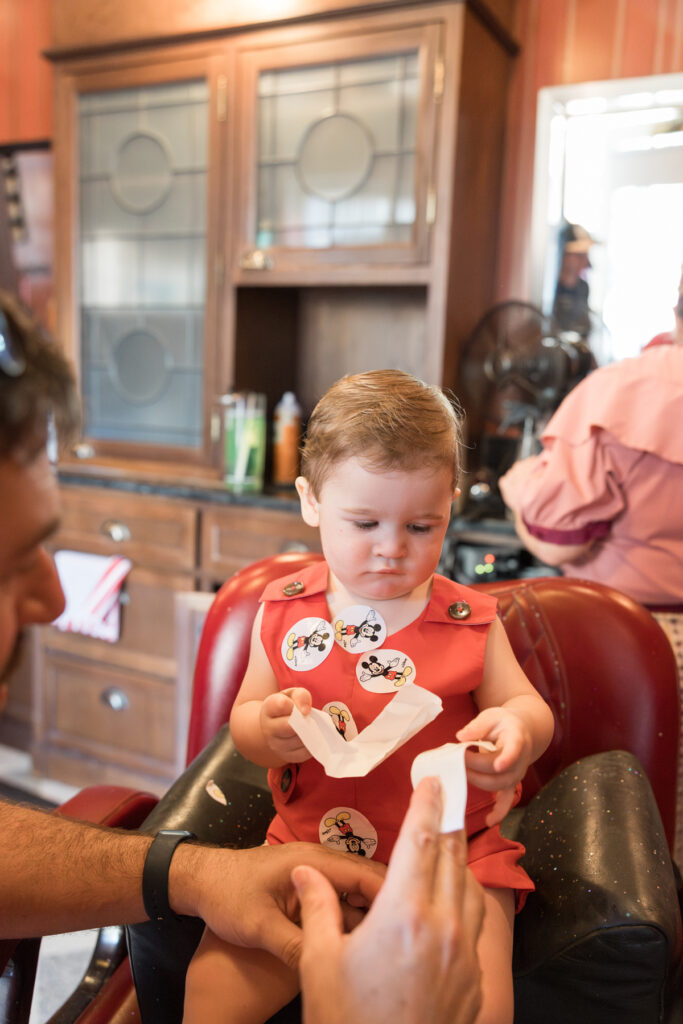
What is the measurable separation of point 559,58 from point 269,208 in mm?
1030

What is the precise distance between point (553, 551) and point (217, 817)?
37.3 inches

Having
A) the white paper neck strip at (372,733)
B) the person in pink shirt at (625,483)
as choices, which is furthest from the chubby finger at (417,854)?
the person in pink shirt at (625,483)

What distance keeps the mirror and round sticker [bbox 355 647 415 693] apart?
6.04 feet

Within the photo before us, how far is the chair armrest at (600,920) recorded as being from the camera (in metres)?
0.94

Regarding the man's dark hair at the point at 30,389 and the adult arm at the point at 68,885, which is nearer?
the man's dark hair at the point at 30,389

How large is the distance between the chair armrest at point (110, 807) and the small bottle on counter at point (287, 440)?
1.48m

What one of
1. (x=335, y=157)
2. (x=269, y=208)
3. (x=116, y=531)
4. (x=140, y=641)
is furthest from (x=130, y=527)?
(x=335, y=157)

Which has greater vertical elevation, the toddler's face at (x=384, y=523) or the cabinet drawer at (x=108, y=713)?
the toddler's face at (x=384, y=523)

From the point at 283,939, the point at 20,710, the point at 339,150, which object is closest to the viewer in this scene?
the point at 283,939

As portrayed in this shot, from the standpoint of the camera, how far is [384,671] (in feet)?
3.58

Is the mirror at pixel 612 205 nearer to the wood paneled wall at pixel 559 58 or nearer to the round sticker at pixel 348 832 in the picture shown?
the wood paneled wall at pixel 559 58

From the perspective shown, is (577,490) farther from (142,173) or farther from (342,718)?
(142,173)

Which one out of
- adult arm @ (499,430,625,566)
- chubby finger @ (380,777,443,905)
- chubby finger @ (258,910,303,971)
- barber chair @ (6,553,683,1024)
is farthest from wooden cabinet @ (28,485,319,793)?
chubby finger @ (380,777,443,905)

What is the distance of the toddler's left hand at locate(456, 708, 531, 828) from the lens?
0.91 metres
